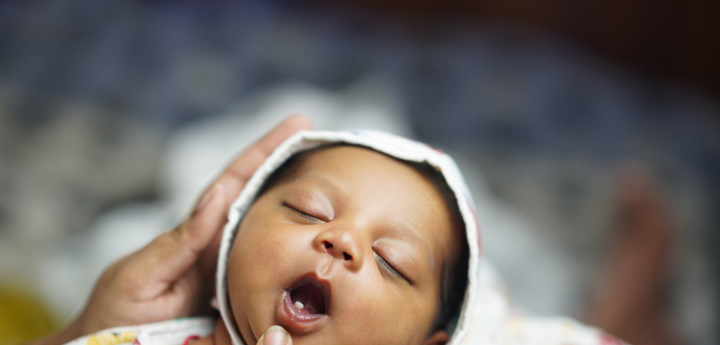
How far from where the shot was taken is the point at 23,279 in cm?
142

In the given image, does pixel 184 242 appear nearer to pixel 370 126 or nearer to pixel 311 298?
pixel 311 298

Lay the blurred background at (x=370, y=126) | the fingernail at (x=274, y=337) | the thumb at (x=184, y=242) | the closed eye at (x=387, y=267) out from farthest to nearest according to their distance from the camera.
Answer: the blurred background at (x=370, y=126) → the thumb at (x=184, y=242) → the closed eye at (x=387, y=267) → the fingernail at (x=274, y=337)

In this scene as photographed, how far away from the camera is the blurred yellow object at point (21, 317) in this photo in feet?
4.14

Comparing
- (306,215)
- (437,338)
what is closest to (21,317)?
(306,215)

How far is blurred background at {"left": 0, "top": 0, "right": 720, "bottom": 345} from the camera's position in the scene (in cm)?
158

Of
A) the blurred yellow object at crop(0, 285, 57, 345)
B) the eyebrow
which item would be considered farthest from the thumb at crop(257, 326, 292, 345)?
the blurred yellow object at crop(0, 285, 57, 345)

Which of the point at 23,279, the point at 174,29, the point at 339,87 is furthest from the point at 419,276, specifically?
the point at 174,29

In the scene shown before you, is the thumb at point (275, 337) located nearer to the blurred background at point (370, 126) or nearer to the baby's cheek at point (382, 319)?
the baby's cheek at point (382, 319)

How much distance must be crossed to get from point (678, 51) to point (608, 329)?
66.5 inches

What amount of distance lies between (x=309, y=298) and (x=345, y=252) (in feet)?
0.28

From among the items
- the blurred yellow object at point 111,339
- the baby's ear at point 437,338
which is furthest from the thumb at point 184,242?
the baby's ear at point 437,338

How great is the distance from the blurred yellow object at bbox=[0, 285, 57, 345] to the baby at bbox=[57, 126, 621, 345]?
59 cm

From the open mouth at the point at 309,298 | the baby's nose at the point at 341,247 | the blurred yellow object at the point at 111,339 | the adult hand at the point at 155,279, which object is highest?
the baby's nose at the point at 341,247

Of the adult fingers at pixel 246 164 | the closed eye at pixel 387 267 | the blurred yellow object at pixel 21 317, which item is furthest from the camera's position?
the blurred yellow object at pixel 21 317
